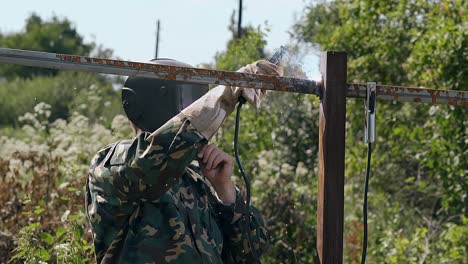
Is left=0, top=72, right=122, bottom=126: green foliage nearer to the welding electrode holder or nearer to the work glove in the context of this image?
the work glove

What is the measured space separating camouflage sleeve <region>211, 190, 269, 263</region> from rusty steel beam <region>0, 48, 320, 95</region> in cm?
60

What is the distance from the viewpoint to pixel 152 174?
11.8ft

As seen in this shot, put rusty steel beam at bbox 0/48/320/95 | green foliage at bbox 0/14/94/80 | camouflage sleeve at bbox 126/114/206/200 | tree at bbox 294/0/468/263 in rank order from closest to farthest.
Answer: rusty steel beam at bbox 0/48/320/95 < camouflage sleeve at bbox 126/114/206/200 < tree at bbox 294/0/468/263 < green foliage at bbox 0/14/94/80

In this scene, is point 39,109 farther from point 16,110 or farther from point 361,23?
point 16,110

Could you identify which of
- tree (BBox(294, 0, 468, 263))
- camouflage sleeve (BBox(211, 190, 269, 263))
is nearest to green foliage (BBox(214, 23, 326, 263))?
tree (BBox(294, 0, 468, 263))

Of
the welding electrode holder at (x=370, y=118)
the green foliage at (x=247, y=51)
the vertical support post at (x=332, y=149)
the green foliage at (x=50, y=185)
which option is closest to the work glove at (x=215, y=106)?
the vertical support post at (x=332, y=149)

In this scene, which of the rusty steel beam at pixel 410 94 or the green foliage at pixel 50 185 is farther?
the green foliage at pixel 50 185

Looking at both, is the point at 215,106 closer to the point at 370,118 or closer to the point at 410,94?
the point at 370,118

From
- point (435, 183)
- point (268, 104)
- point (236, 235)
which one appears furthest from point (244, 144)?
point (236, 235)

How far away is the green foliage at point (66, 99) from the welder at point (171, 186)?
0.48m

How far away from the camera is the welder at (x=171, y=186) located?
11.9ft

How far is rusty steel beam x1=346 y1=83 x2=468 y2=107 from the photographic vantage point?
3.71m

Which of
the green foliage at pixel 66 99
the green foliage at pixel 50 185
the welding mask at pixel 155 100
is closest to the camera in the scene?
the welding mask at pixel 155 100

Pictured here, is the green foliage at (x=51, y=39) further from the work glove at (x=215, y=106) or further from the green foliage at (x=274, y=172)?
the work glove at (x=215, y=106)
